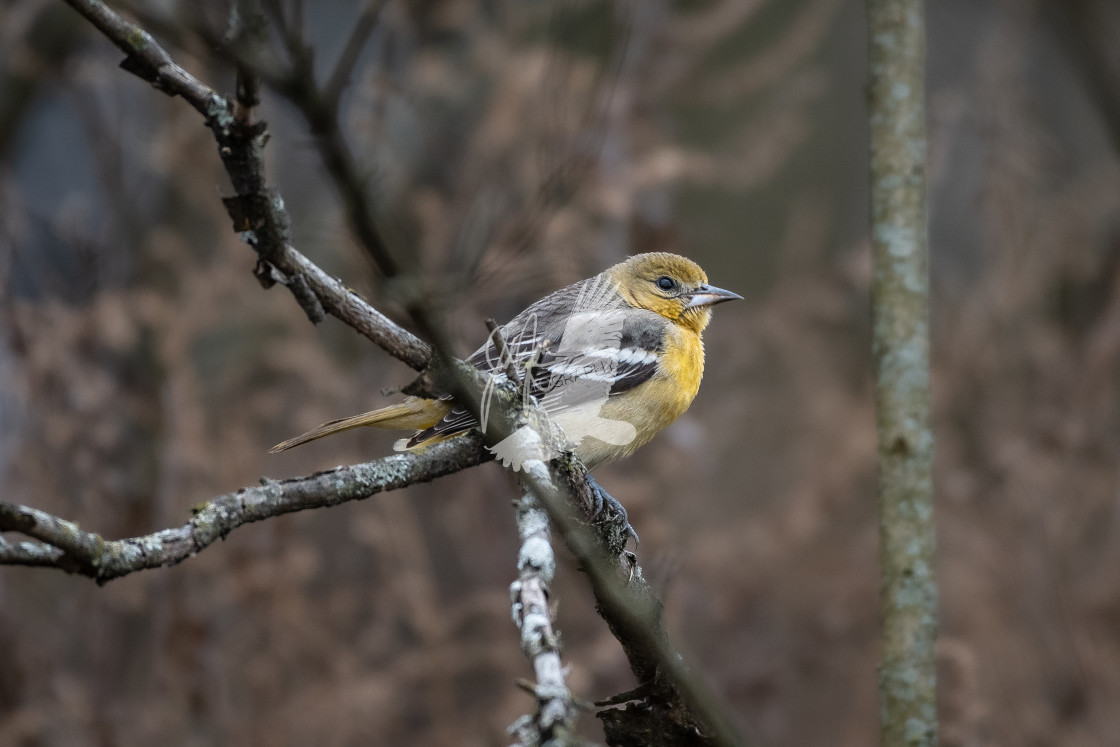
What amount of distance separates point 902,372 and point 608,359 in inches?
46.3

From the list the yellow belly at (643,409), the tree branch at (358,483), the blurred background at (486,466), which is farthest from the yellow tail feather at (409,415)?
the blurred background at (486,466)

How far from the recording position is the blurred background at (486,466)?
6.31 meters

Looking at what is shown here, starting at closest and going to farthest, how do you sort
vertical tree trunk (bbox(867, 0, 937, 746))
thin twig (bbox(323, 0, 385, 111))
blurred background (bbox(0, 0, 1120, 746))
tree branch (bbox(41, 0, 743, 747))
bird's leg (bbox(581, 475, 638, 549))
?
1. thin twig (bbox(323, 0, 385, 111))
2. tree branch (bbox(41, 0, 743, 747))
3. bird's leg (bbox(581, 475, 638, 549))
4. vertical tree trunk (bbox(867, 0, 937, 746))
5. blurred background (bbox(0, 0, 1120, 746))

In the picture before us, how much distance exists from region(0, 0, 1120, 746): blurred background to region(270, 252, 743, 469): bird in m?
1.23

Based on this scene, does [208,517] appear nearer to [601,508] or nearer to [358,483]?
[358,483]

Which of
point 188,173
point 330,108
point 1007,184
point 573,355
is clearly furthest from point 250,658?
point 1007,184

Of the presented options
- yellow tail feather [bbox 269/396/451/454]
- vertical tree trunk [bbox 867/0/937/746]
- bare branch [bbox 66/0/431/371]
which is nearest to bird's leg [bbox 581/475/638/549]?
yellow tail feather [bbox 269/396/451/454]

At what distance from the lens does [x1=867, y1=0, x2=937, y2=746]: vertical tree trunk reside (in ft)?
11.1

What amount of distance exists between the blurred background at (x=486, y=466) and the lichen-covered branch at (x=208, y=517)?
3.17 meters

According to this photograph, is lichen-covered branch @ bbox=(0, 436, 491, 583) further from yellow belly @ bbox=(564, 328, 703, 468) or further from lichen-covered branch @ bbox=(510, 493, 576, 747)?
yellow belly @ bbox=(564, 328, 703, 468)

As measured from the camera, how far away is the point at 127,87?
7438 millimetres

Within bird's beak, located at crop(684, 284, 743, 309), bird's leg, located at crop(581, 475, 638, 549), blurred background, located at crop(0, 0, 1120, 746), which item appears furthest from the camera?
blurred background, located at crop(0, 0, 1120, 746)

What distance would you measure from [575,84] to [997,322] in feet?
13.3

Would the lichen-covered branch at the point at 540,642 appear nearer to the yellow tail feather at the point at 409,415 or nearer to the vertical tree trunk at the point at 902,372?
the yellow tail feather at the point at 409,415
